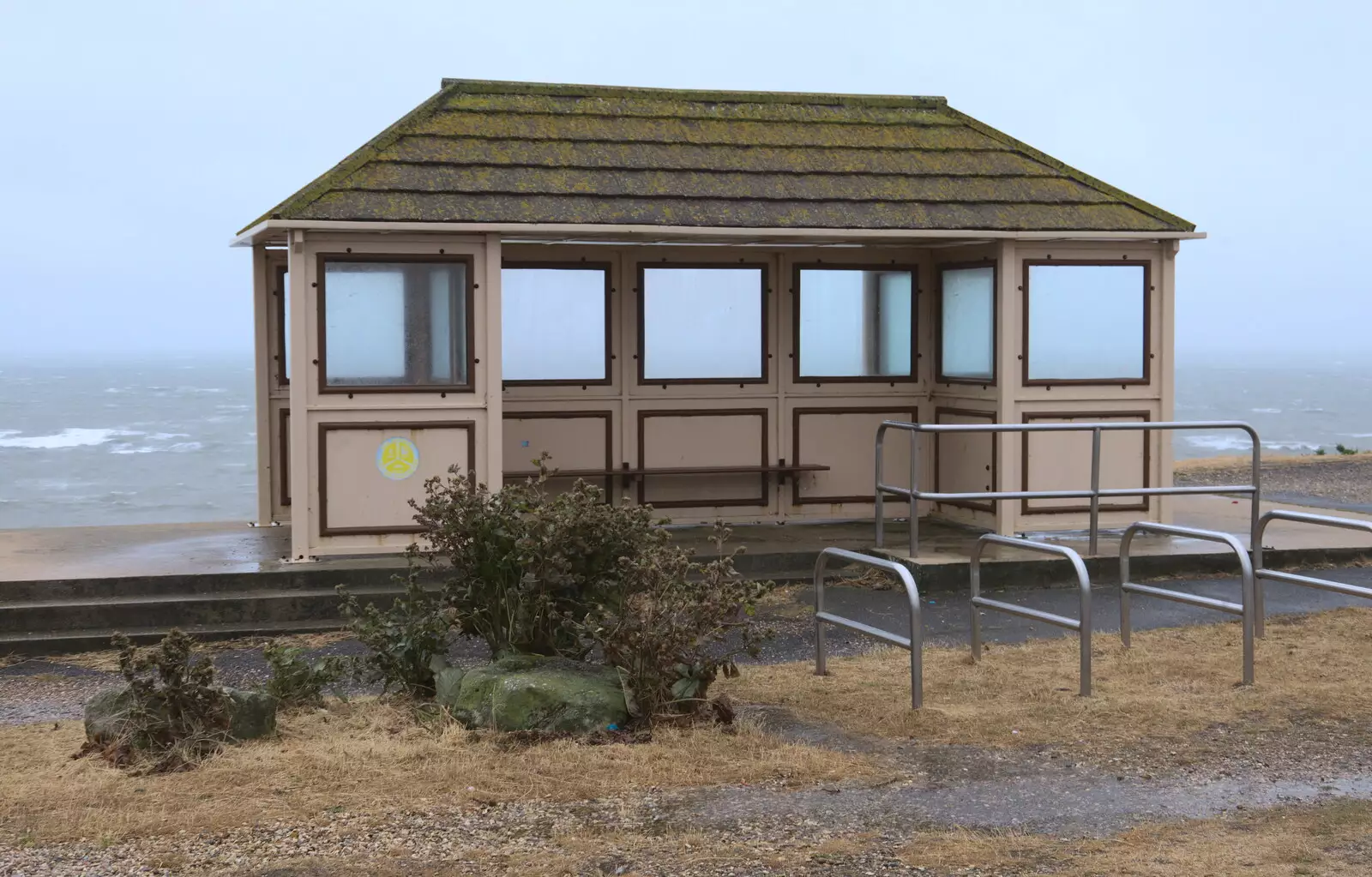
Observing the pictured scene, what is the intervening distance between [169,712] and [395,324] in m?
5.17

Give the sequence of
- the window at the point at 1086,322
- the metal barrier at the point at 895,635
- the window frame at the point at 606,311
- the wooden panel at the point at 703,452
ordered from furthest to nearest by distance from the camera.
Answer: the wooden panel at the point at 703,452
the window frame at the point at 606,311
the window at the point at 1086,322
the metal barrier at the point at 895,635

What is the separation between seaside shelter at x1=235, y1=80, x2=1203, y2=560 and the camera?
39.5 ft

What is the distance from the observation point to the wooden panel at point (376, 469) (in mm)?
11938

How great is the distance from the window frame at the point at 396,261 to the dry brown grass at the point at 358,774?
14.8 feet

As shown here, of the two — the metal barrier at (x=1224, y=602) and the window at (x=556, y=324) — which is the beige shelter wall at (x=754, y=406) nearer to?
the window at (x=556, y=324)

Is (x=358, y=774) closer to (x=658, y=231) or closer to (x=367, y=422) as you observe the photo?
(x=367, y=422)

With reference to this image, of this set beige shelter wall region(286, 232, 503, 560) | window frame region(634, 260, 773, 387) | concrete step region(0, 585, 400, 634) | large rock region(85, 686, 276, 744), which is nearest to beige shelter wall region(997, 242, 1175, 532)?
window frame region(634, 260, 773, 387)

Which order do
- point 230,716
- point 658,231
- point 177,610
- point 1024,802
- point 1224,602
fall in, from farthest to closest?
point 658,231 < point 177,610 < point 1224,602 < point 230,716 < point 1024,802

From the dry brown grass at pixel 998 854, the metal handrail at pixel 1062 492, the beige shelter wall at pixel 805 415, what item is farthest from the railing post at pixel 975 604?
the beige shelter wall at pixel 805 415

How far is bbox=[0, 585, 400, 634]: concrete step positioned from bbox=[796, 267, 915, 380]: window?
191 inches

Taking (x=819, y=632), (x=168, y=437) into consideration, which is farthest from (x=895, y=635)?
(x=168, y=437)

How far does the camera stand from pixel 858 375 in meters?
14.6

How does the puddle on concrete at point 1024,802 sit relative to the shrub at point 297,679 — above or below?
below

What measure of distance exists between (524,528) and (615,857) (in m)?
2.56
